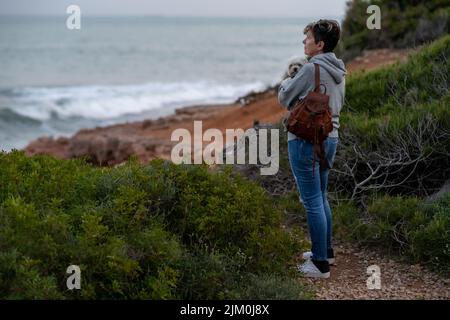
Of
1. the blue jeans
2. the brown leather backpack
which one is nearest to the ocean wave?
the blue jeans

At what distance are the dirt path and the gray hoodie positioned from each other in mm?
1154

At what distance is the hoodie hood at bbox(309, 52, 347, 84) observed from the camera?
15.2 feet

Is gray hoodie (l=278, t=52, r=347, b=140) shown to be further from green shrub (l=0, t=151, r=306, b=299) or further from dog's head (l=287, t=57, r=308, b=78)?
green shrub (l=0, t=151, r=306, b=299)

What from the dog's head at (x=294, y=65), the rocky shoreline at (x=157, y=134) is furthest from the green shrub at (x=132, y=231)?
the rocky shoreline at (x=157, y=134)

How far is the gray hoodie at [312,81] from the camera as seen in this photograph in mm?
4590

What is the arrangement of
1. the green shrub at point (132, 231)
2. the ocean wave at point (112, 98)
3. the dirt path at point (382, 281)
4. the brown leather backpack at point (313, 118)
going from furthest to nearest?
the ocean wave at point (112, 98), the dirt path at point (382, 281), the brown leather backpack at point (313, 118), the green shrub at point (132, 231)

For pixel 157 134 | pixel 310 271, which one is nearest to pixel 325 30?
pixel 310 271

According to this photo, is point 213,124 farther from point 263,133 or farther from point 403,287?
point 403,287

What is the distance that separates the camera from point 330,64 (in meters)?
4.67

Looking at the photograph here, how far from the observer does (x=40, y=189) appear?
4.93 m

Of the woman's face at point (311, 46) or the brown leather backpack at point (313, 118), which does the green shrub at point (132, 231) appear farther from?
the woman's face at point (311, 46)

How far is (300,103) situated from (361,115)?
9.22ft

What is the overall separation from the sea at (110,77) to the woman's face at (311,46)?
3721 millimetres

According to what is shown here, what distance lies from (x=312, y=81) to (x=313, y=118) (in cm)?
25
